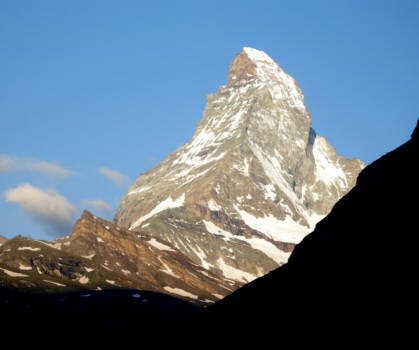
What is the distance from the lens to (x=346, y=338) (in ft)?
193

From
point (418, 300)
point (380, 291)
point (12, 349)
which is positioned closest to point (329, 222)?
point (380, 291)

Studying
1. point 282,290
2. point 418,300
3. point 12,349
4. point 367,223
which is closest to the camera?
point 418,300

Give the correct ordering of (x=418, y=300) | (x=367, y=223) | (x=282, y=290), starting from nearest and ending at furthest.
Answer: (x=418, y=300) < (x=367, y=223) < (x=282, y=290)

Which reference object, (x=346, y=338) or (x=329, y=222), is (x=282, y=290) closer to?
(x=329, y=222)

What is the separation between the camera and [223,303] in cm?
9938

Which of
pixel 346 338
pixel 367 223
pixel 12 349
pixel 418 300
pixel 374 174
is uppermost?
pixel 374 174

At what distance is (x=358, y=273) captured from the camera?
6856 cm

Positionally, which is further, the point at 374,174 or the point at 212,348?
the point at 374,174

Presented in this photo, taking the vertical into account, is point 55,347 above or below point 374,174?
below

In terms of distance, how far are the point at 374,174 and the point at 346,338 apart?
3524cm

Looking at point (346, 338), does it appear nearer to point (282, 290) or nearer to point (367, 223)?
point (367, 223)

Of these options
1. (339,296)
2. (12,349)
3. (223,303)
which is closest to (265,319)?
(339,296)

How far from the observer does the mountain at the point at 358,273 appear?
2295 inches

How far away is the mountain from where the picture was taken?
58.3 metres
